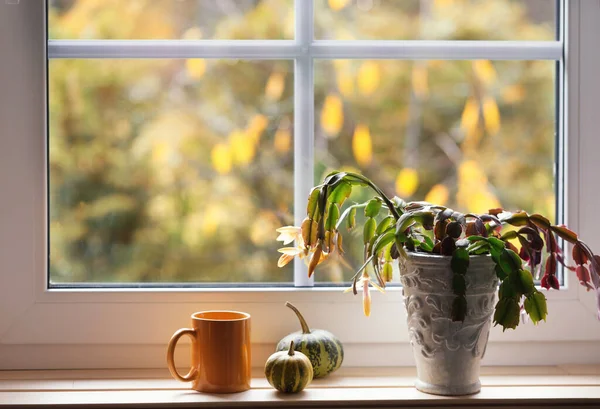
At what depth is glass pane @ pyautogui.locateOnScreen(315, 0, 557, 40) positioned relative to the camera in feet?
4.36

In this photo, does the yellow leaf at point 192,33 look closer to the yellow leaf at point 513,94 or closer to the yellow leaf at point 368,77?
the yellow leaf at point 368,77

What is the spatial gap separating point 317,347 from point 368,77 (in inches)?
20.8

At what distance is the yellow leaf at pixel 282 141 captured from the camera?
133cm

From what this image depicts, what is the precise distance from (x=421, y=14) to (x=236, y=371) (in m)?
0.76

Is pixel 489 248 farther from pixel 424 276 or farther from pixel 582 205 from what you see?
pixel 582 205

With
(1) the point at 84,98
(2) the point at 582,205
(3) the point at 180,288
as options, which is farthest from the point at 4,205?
(2) the point at 582,205

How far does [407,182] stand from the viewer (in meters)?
1.34

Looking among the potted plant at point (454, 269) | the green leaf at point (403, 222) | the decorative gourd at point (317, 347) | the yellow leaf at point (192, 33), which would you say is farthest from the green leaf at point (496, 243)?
the yellow leaf at point (192, 33)

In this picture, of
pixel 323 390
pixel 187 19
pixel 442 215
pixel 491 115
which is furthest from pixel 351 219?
pixel 187 19

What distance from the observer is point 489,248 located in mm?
1062

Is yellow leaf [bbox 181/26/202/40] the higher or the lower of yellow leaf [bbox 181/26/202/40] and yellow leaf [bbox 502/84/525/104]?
the higher

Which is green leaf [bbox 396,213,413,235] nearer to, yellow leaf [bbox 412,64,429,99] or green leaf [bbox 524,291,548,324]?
green leaf [bbox 524,291,548,324]

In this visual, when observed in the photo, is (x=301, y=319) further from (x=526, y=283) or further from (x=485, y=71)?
(x=485, y=71)

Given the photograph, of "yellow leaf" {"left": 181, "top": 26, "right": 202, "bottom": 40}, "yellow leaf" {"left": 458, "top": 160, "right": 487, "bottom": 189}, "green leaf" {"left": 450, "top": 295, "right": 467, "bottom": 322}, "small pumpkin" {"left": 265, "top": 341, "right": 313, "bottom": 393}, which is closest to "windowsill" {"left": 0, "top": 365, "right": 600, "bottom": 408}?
"small pumpkin" {"left": 265, "top": 341, "right": 313, "bottom": 393}
